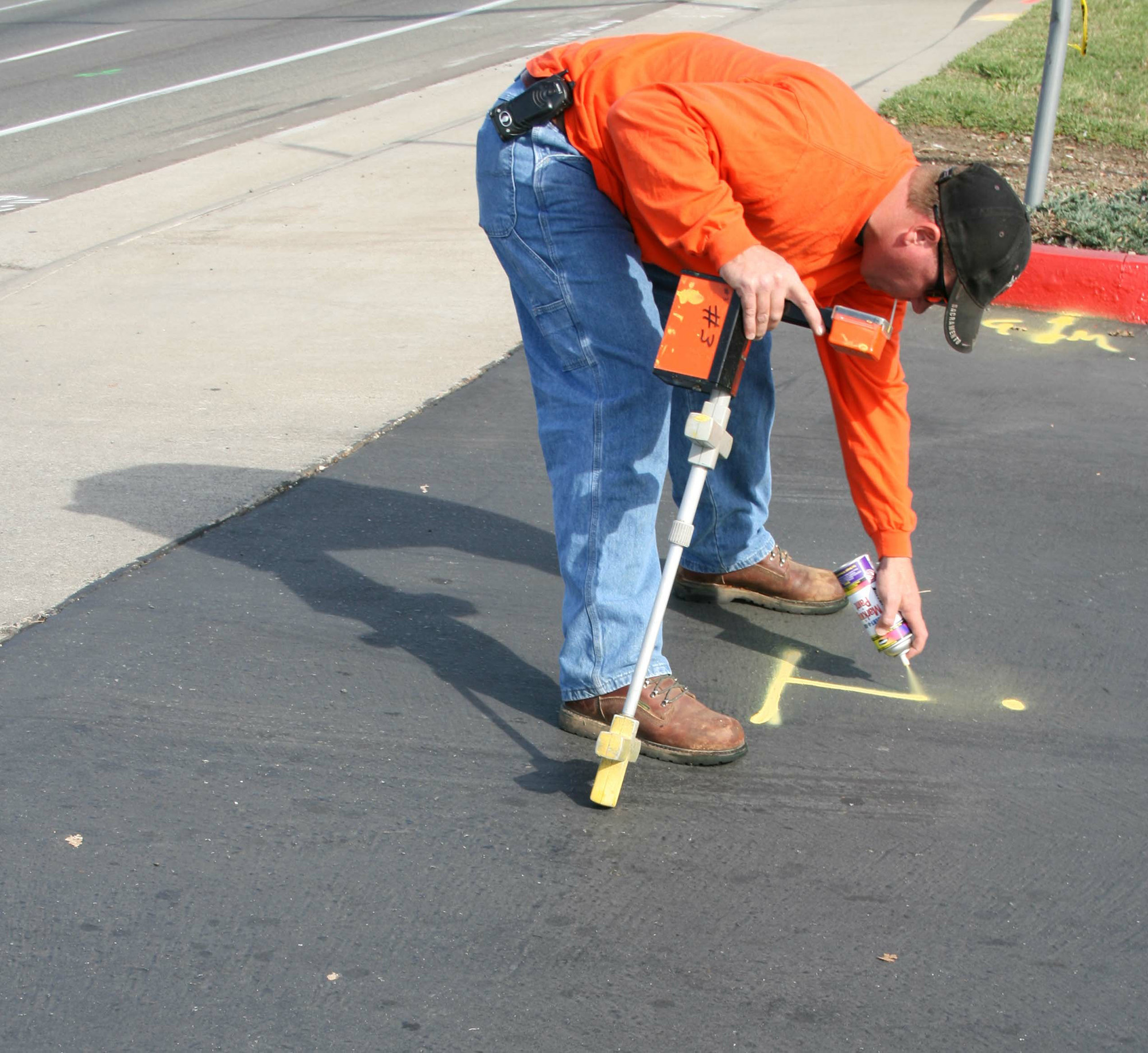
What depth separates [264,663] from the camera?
3432mm

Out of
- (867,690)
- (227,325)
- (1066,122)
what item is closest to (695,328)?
(867,690)

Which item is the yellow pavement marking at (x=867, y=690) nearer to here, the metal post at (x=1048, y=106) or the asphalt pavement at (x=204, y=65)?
the metal post at (x=1048, y=106)

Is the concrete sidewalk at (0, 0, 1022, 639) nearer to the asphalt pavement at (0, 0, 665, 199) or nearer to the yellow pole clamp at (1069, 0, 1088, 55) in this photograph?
the asphalt pavement at (0, 0, 665, 199)

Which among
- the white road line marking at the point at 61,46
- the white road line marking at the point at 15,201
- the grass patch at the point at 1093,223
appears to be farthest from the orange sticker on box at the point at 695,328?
Answer: the white road line marking at the point at 61,46

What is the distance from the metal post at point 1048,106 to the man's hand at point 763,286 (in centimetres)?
494

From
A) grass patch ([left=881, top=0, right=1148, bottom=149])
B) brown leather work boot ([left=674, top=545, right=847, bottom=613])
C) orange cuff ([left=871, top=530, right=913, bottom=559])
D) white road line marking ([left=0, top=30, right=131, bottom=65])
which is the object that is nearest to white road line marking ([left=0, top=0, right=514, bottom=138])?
white road line marking ([left=0, top=30, right=131, bottom=65])

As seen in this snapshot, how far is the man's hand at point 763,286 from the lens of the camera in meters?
2.52

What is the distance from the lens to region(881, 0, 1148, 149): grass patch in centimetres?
917

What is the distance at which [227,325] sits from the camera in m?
6.10

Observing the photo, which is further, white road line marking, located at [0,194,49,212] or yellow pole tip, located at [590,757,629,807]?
white road line marking, located at [0,194,49,212]

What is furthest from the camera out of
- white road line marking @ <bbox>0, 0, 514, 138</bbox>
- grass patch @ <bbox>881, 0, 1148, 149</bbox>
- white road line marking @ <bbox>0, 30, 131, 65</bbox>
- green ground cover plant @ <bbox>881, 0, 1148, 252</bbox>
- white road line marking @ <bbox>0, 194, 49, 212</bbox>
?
white road line marking @ <bbox>0, 30, 131, 65</bbox>

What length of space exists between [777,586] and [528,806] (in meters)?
1.22

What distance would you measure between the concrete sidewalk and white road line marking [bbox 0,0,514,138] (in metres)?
2.31

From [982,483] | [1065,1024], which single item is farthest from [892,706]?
[982,483]
